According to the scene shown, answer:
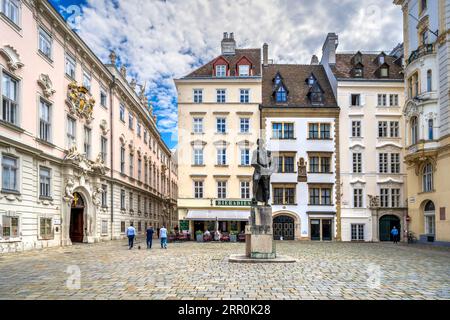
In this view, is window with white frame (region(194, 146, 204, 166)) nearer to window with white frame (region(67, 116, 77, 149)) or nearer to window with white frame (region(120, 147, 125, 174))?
window with white frame (region(120, 147, 125, 174))

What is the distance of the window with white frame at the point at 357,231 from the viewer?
4003 centimetres

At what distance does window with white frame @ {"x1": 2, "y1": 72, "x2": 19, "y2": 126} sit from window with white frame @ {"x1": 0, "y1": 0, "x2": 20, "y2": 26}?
305cm

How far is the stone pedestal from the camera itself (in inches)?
691

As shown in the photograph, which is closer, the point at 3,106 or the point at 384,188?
the point at 3,106

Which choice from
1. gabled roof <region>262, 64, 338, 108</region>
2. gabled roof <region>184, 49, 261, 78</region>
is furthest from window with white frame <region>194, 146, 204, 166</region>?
gabled roof <region>262, 64, 338, 108</region>

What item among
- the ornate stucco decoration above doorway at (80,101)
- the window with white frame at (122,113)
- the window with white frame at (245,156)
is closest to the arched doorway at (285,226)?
the window with white frame at (245,156)

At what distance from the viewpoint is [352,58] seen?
44438 mm

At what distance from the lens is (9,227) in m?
21.0

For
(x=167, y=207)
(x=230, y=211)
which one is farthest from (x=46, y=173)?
(x=167, y=207)

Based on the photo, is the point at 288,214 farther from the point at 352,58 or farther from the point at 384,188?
the point at 352,58

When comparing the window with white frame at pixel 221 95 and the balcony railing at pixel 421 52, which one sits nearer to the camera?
the balcony railing at pixel 421 52

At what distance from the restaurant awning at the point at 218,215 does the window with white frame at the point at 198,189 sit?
148 centimetres

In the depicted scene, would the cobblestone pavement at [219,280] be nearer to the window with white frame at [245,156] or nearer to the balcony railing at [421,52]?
the balcony railing at [421,52]

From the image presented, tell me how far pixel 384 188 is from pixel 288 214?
951 centimetres
